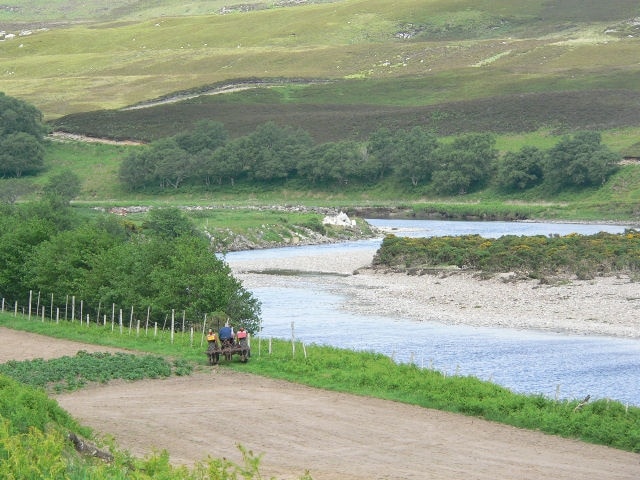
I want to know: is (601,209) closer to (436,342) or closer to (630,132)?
(630,132)

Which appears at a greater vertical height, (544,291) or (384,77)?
(384,77)

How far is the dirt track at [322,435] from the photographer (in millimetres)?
23406

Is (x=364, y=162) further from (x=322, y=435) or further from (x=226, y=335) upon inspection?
(x=322, y=435)

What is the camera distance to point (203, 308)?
42.8 meters

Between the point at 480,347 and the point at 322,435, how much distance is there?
16.7 metres

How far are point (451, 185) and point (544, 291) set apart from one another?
201 feet

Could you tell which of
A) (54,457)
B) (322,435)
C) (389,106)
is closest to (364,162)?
(389,106)

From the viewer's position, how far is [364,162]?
4875 inches

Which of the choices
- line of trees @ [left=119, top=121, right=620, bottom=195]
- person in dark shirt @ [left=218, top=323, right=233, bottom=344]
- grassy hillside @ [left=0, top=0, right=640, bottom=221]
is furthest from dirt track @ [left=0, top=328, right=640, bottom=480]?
line of trees @ [left=119, top=121, right=620, bottom=195]

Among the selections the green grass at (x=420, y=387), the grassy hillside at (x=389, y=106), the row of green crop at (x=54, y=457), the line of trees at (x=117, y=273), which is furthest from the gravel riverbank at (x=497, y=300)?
the grassy hillside at (x=389, y=106)

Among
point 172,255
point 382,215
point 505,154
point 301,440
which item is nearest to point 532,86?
point 505,154

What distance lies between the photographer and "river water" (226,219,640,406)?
115ft

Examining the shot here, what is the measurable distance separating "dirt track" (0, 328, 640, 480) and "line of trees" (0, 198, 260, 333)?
9968 mm

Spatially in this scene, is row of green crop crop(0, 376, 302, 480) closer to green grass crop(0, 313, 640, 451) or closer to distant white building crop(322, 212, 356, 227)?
green grass crop(0, 313, 640, 451)
